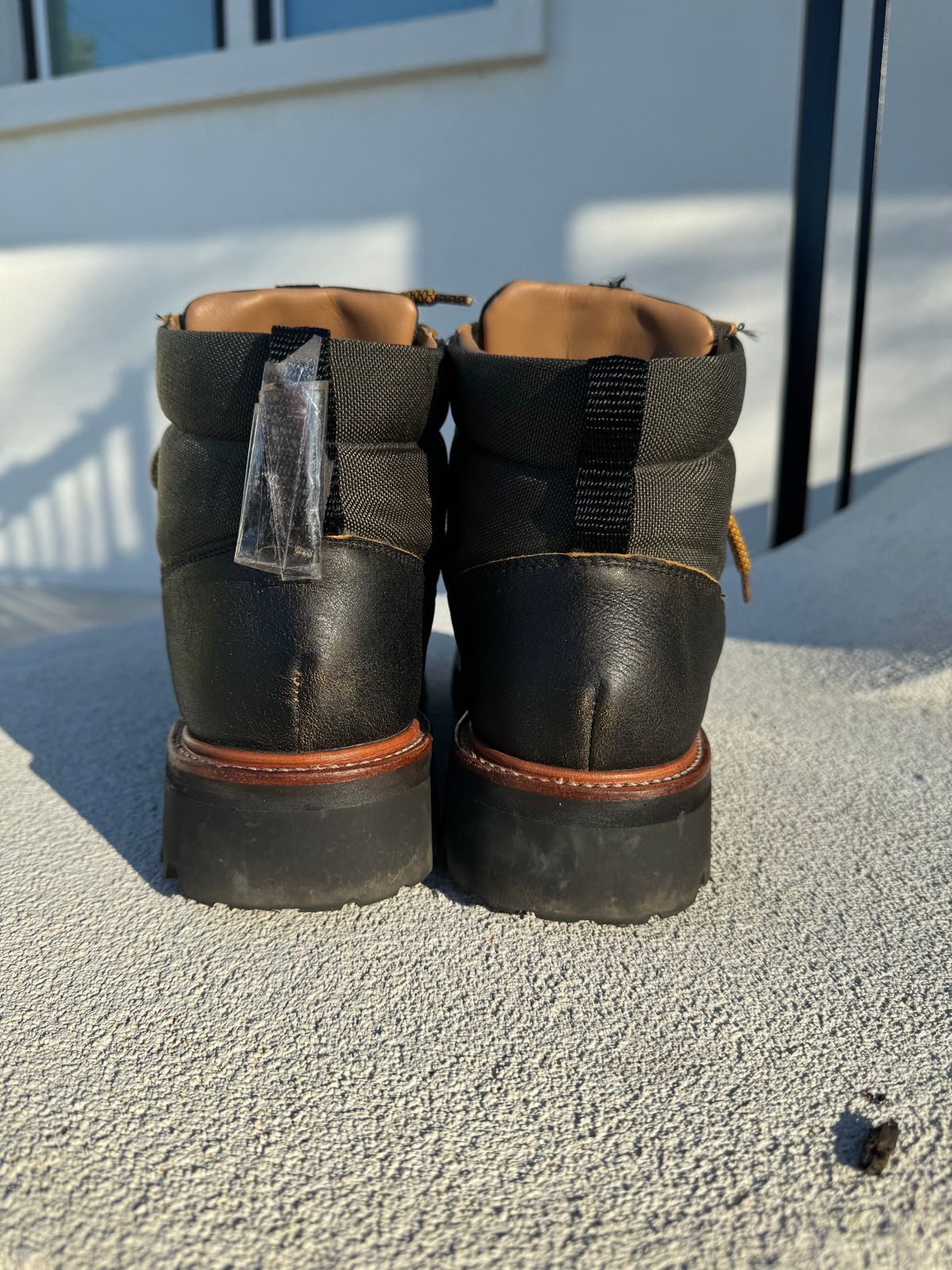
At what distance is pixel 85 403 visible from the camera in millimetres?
3203

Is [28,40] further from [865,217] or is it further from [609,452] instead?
[609,452]

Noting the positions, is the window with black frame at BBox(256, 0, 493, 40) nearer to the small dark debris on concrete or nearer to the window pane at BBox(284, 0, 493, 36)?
the window pane at BBox(284, 0, 493, 36)

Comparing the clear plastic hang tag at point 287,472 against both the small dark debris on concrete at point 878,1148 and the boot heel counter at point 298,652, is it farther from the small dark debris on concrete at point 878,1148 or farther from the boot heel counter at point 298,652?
the small dark debris on concrete at point 878,1148

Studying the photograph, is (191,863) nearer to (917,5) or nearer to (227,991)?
(227,991)

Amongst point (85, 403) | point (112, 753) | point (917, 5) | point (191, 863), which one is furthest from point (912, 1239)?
point (85, 403)

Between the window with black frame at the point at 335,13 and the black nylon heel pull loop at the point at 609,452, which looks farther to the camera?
the window with black frame at the point at 335,13

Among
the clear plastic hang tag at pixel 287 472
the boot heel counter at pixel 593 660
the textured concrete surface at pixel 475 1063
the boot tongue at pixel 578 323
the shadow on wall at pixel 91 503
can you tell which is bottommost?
the shadow on wall at pixel 91 503

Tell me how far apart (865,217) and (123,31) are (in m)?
2.42

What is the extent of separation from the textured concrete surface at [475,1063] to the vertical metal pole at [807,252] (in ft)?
5.01

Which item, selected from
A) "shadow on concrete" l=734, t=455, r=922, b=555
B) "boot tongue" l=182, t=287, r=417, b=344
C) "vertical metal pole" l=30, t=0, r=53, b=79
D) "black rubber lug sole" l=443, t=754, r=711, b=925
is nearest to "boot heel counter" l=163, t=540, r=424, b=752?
"black rubber lug sole" l=443, t=754, r=711, b=925

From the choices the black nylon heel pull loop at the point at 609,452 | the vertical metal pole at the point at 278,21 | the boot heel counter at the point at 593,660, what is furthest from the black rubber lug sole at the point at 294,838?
the vertical metal pole at the point at 278,21

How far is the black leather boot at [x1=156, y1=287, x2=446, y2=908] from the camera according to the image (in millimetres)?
738

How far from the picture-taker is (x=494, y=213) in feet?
8.47

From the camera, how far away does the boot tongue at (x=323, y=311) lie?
32.9 inches
